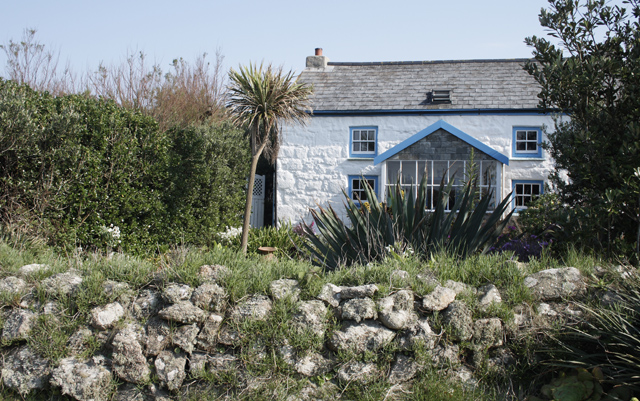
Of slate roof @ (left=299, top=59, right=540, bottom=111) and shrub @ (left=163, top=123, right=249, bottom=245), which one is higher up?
slate roof @ (left=299, top=59, right=540, bottom=111)

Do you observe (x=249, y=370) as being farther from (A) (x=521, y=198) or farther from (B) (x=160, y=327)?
(A) (x=521, y=198)

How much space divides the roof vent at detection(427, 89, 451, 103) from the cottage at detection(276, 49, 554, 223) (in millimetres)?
27

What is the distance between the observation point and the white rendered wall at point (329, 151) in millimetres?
13367

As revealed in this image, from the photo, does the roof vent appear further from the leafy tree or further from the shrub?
the leafy tree

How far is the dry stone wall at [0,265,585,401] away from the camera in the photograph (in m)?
3.58

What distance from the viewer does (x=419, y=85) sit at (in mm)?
14344

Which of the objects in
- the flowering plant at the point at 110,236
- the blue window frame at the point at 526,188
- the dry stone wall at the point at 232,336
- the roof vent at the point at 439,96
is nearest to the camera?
the dry stone wall at the point at 232,336

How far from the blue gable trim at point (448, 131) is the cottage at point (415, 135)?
25mm

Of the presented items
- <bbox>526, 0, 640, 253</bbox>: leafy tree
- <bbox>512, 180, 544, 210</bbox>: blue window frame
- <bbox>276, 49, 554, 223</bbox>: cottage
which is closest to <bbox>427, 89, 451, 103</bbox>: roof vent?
<bbox>276, 49, 554, 223</bbox>: cottage

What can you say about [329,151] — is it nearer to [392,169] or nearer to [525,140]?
[392,169]

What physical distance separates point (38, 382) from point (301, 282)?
2038 mm

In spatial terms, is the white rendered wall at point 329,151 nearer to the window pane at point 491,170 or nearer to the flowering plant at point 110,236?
the window pane at point 491,170

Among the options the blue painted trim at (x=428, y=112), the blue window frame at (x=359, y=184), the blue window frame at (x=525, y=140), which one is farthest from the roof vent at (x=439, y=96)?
the blue window frame at (x=359, y=184)

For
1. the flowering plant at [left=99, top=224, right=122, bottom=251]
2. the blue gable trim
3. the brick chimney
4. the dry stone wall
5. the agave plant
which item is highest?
the brick chimney
